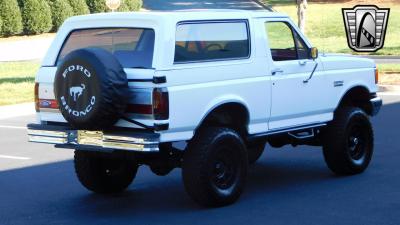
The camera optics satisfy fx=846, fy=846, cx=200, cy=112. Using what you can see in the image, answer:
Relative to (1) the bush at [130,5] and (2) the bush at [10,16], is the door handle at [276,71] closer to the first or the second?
(2) the bush at [10,16]

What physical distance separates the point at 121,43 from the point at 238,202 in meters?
1.97

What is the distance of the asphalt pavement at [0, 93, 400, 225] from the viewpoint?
25.7 feet

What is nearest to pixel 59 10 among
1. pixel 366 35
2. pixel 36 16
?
pixel 36 16

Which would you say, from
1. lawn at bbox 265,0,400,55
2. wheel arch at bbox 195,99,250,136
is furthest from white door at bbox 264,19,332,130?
lawn at bbox 265,0,400,55

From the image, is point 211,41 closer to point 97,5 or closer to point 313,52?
point 313,52

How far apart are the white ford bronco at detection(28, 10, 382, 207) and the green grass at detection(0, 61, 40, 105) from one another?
10.3 m

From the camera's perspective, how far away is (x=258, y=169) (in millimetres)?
10523

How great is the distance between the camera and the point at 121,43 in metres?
8.38

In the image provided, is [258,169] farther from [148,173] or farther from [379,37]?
[379,37]

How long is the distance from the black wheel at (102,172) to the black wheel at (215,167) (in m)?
0.94

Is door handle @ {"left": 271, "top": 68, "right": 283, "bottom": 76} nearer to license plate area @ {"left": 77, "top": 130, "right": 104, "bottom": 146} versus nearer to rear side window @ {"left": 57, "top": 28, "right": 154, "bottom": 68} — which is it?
rear side window @ {"left": 57, "top": 28, "right": 154, "bottom": 68}

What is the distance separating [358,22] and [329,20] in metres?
11.2


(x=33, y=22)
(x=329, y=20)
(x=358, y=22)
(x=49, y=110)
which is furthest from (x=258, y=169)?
(x=329, y=20)

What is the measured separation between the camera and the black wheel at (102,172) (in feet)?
29.0
